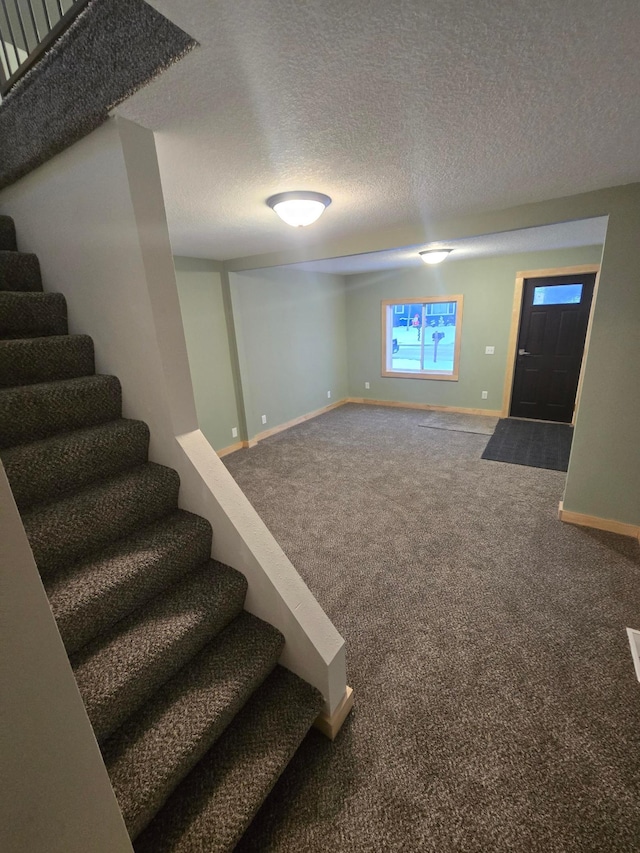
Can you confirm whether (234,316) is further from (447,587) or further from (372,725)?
(372,725)

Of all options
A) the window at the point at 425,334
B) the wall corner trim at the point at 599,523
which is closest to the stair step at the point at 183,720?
the wall corner trim at the point at 599,523

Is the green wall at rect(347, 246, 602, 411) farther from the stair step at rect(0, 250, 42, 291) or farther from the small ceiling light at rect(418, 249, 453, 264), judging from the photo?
the stair step at rect(0, 250, 42, 291)

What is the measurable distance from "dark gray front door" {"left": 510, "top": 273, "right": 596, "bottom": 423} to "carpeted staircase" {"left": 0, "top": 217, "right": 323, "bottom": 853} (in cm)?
516

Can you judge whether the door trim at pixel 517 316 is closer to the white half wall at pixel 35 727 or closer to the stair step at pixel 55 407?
the stair step at pixel 55 407

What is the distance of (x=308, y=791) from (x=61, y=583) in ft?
3.65

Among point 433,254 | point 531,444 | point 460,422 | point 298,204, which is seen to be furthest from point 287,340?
point 531,444

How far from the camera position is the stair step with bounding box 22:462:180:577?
110 cm

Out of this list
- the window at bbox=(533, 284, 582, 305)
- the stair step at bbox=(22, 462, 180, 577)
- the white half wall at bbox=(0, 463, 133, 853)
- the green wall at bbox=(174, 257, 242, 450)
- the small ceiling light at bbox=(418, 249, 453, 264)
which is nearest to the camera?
the white half wall at bbox=(0, 463, 133, 853)

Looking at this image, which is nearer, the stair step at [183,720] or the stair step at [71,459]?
the stair step at [183,720]

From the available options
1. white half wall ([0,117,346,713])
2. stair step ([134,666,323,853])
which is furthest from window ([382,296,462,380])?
stair step ([134,666,323,853])

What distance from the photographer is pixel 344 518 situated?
2.88 m

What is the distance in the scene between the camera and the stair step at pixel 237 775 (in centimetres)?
94

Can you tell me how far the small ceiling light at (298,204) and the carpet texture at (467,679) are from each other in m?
2.19

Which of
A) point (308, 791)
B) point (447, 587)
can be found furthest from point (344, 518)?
point (308, 791)
